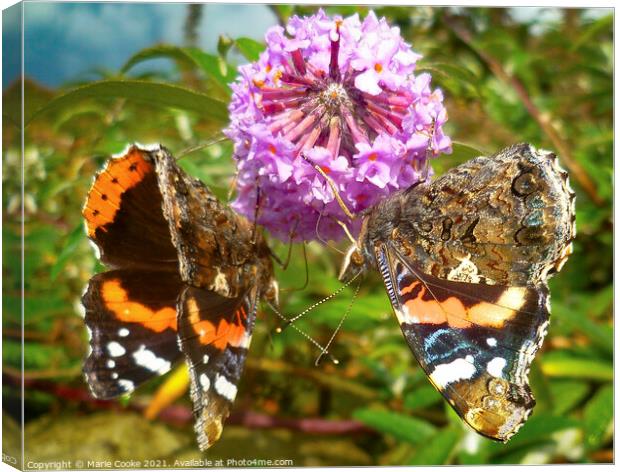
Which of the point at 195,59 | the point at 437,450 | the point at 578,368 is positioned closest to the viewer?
the point at 195,59

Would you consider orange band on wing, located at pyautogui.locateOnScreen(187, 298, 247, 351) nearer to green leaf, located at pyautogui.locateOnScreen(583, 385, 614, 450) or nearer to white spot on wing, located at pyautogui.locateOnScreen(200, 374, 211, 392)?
white spot on wing, located at pyautogui.locateOnScreen(200, 374, 211, 392)

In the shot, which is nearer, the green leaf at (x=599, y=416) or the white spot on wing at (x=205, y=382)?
the white spot on wing at (x=205, y=382)

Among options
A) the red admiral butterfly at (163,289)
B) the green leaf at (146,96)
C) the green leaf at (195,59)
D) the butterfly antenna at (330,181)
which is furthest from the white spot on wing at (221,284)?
the green leaf at (195,59)

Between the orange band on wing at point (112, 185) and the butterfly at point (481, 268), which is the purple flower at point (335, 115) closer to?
the butterfly at point (481, 268)

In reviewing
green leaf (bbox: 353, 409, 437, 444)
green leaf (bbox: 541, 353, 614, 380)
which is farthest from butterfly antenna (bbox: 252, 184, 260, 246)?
green leaf (bbox: 541, 353, 614, 380)

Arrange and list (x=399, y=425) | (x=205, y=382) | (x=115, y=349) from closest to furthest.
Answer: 1. (x=205, y=382)
2. (x=115, y=349)
3. (x=399, y=425)

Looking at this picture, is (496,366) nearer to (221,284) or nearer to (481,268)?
(481,268)

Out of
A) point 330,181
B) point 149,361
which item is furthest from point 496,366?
point 149,361
